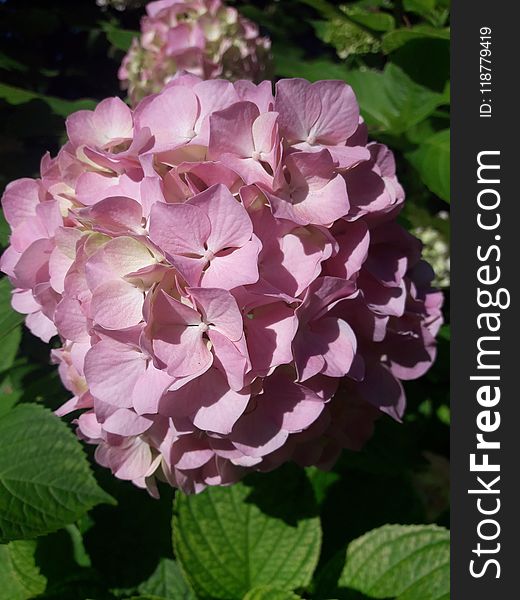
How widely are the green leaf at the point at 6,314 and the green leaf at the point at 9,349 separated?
83mm

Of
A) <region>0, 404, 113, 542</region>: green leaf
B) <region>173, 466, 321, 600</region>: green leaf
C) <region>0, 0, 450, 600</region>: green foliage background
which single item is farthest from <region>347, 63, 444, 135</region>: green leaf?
<region>0, 404, 113, 542</region>: green leaf

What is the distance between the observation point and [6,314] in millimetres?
849

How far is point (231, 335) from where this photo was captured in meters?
0.65

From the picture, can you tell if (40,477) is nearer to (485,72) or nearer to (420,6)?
(485,72)

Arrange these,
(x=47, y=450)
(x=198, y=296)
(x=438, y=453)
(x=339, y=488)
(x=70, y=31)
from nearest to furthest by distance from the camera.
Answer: (x=198, y=296)
(x=47, y=450)
(x=339, y=488)
(x=438, y=453)
(x=70, y=31)

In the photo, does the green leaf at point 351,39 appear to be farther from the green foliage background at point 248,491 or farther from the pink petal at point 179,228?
the pink petal at point 179,228

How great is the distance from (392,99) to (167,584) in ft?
3.01

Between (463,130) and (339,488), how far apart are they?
596 millimetres

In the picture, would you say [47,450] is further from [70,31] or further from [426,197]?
[70,31]

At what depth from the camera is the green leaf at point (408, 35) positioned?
1.14 meters

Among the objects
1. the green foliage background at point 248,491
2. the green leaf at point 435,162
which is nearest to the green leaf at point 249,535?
the green foliage background at point 248,491

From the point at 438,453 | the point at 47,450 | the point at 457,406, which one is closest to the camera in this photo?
the point at 47,450

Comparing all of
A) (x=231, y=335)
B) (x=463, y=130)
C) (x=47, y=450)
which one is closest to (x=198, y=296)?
(x=231, y=335)

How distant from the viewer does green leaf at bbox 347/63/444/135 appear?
1258 millimetres
